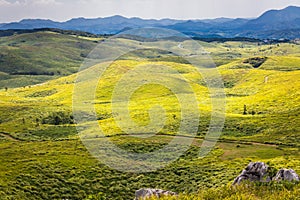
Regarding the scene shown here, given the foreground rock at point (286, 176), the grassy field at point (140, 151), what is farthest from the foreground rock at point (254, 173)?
the grassy field at point (140, 151)

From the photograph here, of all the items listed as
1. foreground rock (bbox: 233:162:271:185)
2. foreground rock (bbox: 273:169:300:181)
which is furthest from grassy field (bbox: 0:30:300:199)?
foreground rock (bbox: 273:169:300:181)

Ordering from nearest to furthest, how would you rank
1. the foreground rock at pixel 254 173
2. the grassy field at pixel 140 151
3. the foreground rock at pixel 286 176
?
the foreground rock at pixel 286 176
the foreground rock at pixel 254 173
the grassy field at pixel 140 151

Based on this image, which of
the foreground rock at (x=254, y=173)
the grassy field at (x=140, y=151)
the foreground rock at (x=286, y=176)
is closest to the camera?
the foreground rock at (x=286, y=176)

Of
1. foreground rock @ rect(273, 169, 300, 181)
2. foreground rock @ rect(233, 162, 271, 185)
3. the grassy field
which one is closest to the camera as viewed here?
foreground rock @ rect(273, 169, 300, 181)

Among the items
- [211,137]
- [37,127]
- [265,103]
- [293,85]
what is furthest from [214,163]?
[293,85]

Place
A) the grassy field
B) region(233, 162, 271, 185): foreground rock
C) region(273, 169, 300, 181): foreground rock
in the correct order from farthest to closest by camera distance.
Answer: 1. the grassy field
2. region(233, 162, 271, 185): foreground rock
3. region(273, 169, 300, 181): foreground rock

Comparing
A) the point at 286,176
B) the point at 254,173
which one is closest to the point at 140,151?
→ the point at 254,173

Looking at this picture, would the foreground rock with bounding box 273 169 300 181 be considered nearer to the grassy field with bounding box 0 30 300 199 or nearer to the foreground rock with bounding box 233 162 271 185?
the foreground rock with bounding box 233 162 271 185

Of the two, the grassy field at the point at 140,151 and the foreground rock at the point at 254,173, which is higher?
the foreground rock at the point at 254,173

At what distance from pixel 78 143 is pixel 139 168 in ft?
120

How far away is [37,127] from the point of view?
151125 mm

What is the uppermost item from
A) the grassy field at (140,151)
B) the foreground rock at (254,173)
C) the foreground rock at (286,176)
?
the foreground rock at (286,176)

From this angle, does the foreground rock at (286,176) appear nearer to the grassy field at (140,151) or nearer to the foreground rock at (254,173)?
the foreground rock at (254,173)

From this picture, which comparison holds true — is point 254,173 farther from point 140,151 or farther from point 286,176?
point 140,151
